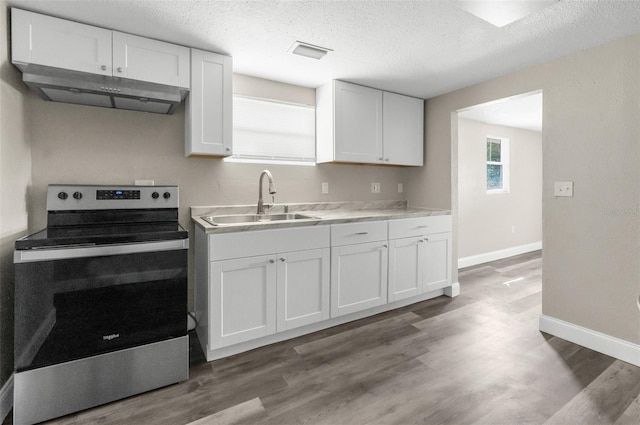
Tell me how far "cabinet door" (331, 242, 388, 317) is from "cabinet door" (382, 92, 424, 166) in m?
1.14

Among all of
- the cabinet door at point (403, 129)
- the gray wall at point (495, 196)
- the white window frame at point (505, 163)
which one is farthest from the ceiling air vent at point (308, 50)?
the white window frame at point (505, 163)

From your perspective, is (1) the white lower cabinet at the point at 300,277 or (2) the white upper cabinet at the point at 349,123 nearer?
(1) the white lower cabinet at the point at 300,277

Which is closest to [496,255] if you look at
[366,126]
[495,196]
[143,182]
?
[495,196]

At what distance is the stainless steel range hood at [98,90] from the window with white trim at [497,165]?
4704mm

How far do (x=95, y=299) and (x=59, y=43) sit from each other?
59.2 inches

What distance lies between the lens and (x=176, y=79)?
2262 mm

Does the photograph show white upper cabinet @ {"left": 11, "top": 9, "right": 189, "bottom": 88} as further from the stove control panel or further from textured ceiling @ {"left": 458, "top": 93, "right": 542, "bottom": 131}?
textured ceiling @ {"left": 458, "top": 93, "right": 542, "bottom": 131}

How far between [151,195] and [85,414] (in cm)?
129

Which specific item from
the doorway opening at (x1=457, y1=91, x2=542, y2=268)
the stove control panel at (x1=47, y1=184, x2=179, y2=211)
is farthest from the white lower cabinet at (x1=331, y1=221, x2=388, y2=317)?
the doorway opening at (x1=457, y1=91, x2=542, y2=268)

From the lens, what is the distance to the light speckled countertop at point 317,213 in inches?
87.5

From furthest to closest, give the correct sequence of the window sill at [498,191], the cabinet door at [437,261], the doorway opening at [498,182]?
the window sill at [498,191]
the doorway opening at [498,182]
the cabinet door at [437,261]

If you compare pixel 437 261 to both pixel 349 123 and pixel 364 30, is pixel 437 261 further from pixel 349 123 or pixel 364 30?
pixel 364 30

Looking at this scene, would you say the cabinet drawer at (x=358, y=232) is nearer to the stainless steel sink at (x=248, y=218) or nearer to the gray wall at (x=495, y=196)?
the stainless steel sink at (x=248, y=218)

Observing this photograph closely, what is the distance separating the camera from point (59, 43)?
1901 millimetres
